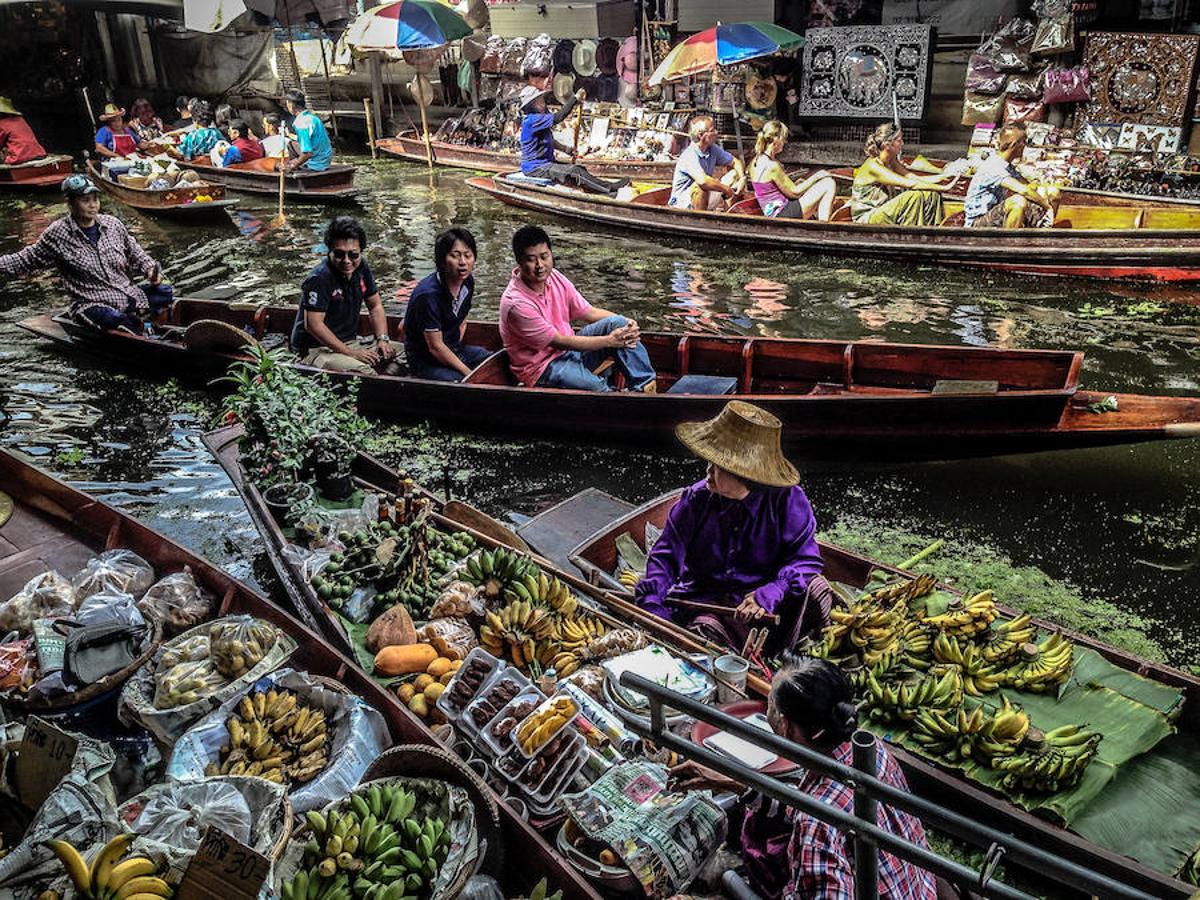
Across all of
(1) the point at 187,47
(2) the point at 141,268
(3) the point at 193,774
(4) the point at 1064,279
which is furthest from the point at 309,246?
(1) the point at 187,47

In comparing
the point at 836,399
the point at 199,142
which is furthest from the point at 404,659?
the point at 199,142

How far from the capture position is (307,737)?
341cm

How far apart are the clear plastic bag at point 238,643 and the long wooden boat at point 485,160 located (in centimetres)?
1388

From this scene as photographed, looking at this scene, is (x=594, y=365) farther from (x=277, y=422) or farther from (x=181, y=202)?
(x=181, y=202)

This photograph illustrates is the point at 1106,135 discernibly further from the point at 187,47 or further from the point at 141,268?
the point at 187,47

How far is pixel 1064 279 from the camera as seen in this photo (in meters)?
11.2

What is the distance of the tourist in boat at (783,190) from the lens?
40.4 ft

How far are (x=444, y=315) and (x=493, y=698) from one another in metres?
4.35

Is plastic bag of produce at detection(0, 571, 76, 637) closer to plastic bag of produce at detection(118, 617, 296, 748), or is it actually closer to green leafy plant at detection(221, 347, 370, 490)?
plastic bag of produce at detection(118, 617, 296, 748)

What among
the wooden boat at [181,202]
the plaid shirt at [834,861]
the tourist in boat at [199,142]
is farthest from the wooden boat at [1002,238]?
the plaid shirt at [834,861]

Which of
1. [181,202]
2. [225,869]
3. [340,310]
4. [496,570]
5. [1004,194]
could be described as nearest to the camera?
[225,869]

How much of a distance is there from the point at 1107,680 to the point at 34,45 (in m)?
31.3

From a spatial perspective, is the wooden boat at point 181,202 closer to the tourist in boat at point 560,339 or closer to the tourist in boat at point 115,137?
the tourist in boat at point 115,137

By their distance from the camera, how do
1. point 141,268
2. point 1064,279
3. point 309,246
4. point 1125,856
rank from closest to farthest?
point 1125,856 → point 141,268 → point 1064,279 → point 309,246
